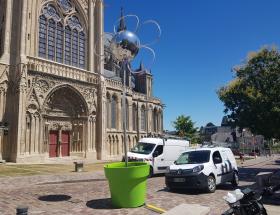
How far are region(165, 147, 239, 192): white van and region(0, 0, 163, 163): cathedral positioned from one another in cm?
1118

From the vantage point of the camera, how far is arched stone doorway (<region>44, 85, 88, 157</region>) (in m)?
27.9

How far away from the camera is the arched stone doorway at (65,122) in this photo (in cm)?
2794

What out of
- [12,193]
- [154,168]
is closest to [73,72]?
[154,168]

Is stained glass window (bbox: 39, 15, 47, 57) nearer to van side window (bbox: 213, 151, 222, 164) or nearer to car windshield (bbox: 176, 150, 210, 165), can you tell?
car windshield (bbox: 176, 150, 210, 165)

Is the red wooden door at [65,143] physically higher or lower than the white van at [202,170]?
higher

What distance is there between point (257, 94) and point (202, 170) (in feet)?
27.9

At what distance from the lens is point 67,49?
103 feet

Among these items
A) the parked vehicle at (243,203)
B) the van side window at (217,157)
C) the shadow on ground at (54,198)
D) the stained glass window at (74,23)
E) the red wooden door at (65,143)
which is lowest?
the shadow on ground at (54,198)

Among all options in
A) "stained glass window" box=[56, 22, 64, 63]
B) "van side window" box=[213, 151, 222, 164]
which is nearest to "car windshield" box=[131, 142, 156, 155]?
"van side window" box=[213, 151, 222, 164]

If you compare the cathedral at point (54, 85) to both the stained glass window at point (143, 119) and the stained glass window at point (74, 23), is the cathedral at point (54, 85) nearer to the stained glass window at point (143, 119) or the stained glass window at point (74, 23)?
the stained glass window at point (74, 23)

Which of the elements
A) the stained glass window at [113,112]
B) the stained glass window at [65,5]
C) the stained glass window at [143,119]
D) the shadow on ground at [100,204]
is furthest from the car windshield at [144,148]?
the stained glass window at [143,119]

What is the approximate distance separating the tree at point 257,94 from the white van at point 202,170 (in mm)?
5665

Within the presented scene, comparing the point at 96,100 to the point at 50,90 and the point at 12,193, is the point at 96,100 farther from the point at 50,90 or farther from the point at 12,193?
the point at 12,193

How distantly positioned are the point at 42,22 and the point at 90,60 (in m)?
6.24
